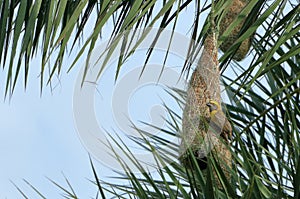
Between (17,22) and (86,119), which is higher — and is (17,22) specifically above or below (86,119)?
above

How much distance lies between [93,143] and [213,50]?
1.21 feet

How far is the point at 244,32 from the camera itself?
126 cm

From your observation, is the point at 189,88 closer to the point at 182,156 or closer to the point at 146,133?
the point at 182,156

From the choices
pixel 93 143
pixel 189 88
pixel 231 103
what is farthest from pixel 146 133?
pixel 93 143

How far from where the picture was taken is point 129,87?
4.23 feet

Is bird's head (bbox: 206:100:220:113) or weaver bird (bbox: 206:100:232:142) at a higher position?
bird's head (bbox: 206:100:220:113)

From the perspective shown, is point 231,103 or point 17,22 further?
point 231,103

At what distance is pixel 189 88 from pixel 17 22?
43 cm

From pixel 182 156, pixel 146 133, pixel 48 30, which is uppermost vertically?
pixel 48 30

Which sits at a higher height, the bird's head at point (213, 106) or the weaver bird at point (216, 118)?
the bird's head at point (213, 106)

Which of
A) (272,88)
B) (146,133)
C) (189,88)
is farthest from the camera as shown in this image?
(272,88)

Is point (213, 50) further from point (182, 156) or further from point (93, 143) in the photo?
point (93, 143)

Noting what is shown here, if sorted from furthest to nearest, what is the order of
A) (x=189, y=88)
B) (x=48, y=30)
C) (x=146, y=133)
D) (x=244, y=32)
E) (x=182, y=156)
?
(x=146, y=133) → (x=189, y=88) → (x=182, y=156) → (x=244, y=32) → (x=48, y=30)

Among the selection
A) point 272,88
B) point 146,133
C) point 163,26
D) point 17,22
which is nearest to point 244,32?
point 163,26
